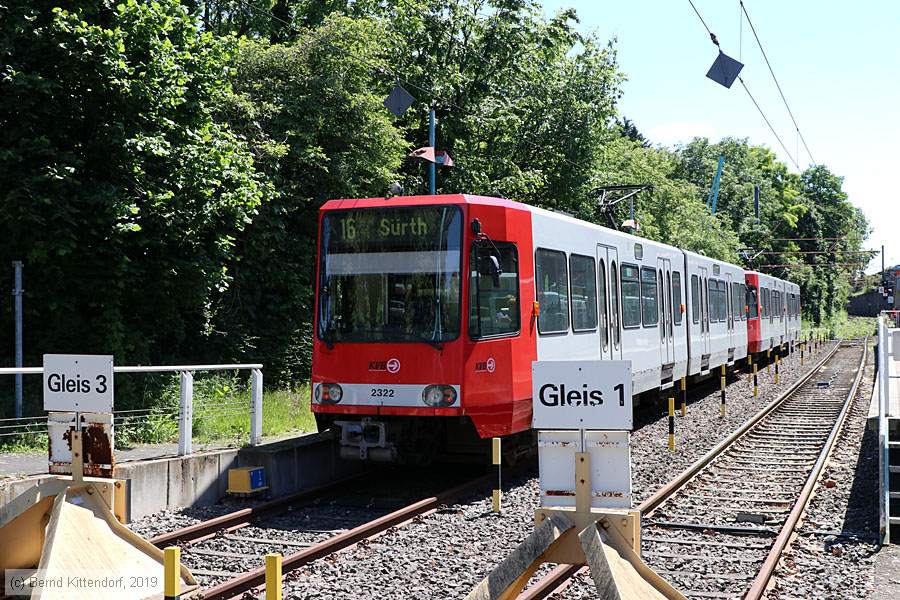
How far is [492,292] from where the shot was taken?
445 inches

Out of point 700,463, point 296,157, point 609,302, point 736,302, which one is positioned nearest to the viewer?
point 700,463

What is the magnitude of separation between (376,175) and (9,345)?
919 centimetres

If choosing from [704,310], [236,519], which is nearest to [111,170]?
[236,519]

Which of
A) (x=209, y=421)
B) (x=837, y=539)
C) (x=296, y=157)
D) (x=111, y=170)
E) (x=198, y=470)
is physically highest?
(x=296, y=157)

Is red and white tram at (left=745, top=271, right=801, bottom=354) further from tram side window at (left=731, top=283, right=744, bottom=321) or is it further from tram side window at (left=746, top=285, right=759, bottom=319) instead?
tram side window at (left=731, top=283, right=744, bottom=321)

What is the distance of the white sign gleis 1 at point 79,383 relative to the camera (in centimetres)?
729

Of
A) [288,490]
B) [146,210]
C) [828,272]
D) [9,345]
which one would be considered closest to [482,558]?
[288,490]

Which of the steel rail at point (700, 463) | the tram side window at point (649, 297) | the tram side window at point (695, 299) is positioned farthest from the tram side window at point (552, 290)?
the tram side window at point (695, 299)

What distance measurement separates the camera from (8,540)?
7234mm

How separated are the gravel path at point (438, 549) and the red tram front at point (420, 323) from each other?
3.68ft

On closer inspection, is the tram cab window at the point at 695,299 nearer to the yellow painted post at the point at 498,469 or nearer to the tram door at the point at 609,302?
the tram door at the point at 609,302

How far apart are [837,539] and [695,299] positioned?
13.3 metres

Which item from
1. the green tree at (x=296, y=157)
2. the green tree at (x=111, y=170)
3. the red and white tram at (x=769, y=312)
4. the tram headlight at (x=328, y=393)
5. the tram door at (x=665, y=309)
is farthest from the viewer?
the red and white tram at (x=769, y=312)

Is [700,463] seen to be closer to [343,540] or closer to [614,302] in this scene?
[614,302]
